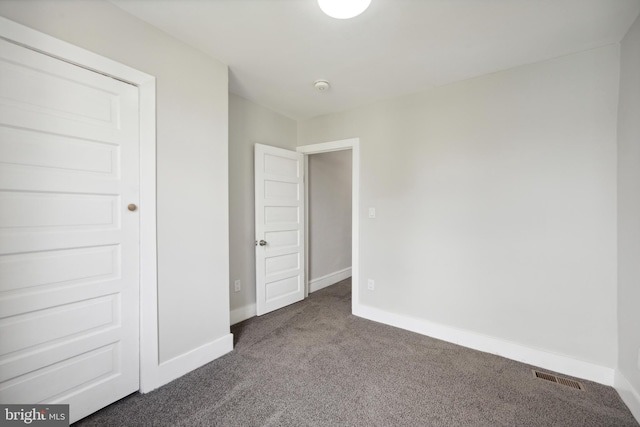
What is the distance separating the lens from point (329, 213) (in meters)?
4.22

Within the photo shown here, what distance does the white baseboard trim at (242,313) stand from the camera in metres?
2.75

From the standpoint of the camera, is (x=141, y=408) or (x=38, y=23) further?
(x=141, y=408)

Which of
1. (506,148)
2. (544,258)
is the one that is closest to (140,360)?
(544,258)

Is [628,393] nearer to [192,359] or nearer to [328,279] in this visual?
[192,359]

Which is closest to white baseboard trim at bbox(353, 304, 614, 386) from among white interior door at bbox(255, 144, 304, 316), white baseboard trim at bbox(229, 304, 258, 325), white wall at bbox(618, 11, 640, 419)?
white wall at bbox(618, 11, 640, 419)

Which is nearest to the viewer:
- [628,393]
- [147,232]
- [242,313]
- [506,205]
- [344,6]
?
[344,6]

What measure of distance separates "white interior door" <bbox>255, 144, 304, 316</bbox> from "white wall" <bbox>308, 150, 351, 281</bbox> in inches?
18.1

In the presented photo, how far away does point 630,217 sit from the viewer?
163 centimetres

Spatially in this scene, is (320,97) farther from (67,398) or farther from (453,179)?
(67,398)

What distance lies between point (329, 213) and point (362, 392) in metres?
2.78

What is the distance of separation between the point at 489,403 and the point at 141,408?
2.20 metres

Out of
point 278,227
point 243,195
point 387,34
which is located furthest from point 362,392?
point 387,34

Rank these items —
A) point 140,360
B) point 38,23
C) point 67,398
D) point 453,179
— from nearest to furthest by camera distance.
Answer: point 38,23 → point 67,398 → point 140,360 → point 453,179

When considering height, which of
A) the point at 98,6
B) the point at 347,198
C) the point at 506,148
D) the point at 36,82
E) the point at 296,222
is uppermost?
the point at 98,6
